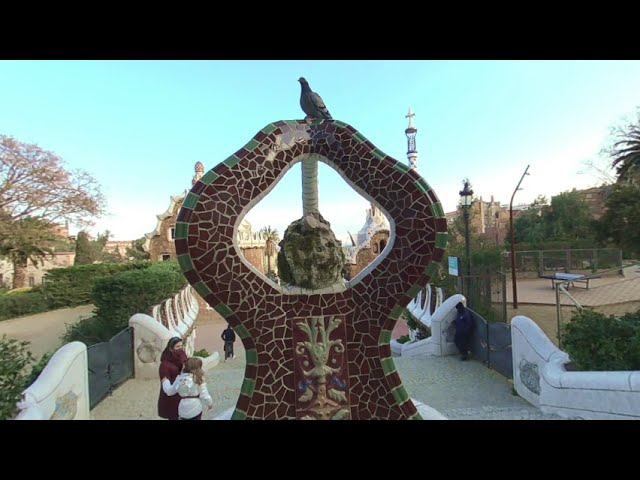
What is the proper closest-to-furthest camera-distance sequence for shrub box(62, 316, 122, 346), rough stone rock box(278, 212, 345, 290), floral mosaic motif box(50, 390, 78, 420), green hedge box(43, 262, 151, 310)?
rough stone rock box(278, 212, 345, 290), floral mosaic motif box(50, 390, 78, 420), shrub box(62, 316, 122, 346), green hedge box(43, 262, 151, 310)

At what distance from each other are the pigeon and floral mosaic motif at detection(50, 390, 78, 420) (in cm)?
467

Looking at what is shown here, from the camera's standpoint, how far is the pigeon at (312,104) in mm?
4355

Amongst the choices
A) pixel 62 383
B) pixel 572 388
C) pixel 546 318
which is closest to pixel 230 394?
pixel 62 383

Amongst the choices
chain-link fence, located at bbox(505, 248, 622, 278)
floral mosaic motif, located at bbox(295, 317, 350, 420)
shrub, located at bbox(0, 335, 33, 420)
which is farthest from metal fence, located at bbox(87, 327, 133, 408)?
chain-link fence, located at bbox(505, 248, 622, 278)

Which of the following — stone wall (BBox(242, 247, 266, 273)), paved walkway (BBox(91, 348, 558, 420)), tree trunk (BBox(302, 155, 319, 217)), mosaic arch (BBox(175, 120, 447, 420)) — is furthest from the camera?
stone wall (BBox(242, 247, 266, 273))

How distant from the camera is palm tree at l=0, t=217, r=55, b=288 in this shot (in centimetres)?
2083

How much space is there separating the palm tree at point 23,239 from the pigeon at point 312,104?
76.3ft

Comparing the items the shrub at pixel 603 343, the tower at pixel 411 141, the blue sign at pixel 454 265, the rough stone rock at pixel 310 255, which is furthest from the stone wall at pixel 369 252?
the rough stone rock at pixel 310 255

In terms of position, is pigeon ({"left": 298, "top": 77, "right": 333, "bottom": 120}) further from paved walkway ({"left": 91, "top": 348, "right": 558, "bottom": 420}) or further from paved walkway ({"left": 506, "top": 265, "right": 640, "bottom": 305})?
paved walkway ({"left": 506, "top": 265, "right": 640, "bottom": 305})

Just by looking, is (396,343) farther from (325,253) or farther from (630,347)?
(325,253)

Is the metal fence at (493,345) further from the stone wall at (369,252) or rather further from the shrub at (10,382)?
the stone wall at (369,252)

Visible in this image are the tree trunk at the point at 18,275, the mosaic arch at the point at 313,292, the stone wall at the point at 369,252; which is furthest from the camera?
the tree trunk at the point at 18,275

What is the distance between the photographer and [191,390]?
12.1ft

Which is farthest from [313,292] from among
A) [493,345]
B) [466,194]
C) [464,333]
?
[466,194]
